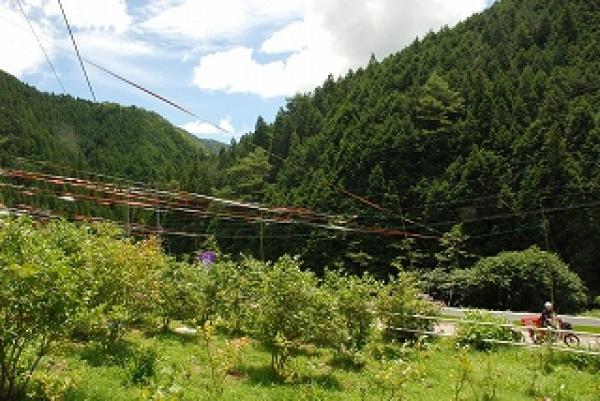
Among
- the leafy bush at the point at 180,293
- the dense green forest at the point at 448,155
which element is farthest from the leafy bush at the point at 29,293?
the dense green forest at the point at 448,155

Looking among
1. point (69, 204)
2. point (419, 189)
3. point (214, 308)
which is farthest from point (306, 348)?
point (69, 204)

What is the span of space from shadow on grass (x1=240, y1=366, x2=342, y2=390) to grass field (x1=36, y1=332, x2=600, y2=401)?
0.04 feet

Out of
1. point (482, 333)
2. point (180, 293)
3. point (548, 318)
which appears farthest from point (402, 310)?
point (180, 293)

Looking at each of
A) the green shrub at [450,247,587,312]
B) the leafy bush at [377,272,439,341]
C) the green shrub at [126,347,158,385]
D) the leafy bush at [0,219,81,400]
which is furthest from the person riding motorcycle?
the green shrub at [450,247,587,312]

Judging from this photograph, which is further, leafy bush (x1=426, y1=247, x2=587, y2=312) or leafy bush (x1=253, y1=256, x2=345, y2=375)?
leafy bush (x1=426, y1=247, x2=587, y2=312)

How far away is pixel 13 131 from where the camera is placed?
417ft

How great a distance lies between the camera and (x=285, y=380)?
36.6 ft

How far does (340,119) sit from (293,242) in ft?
79.0

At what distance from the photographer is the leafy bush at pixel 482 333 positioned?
15719 millimetres

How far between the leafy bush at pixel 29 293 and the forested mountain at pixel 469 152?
120ft

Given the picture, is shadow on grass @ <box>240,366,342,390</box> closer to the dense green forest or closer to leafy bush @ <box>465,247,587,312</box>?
the dense green forest

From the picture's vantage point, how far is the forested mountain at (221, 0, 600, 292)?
5141 centimetres

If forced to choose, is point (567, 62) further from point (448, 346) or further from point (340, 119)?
point (448, 346)

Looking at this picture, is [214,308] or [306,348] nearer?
[306,348]
